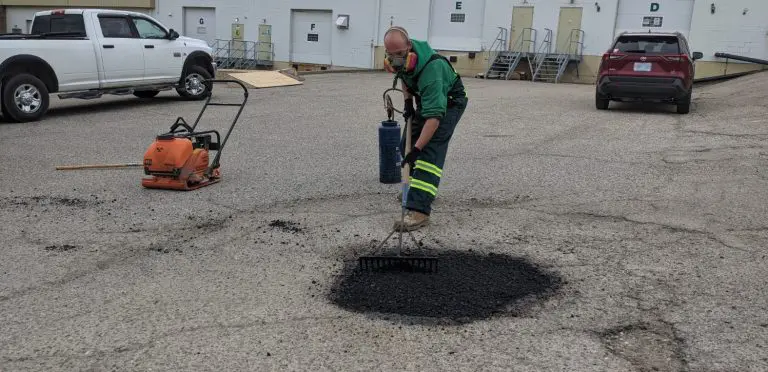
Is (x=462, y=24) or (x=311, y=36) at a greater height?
(x=462, y=24)

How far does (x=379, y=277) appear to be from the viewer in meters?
4.48

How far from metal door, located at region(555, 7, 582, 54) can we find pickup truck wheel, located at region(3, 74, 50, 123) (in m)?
18.9

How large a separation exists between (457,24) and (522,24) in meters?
2.72

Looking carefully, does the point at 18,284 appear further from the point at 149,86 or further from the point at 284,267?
the point at 149,86

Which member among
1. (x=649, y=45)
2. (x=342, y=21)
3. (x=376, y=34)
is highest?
(x=342, y=21)

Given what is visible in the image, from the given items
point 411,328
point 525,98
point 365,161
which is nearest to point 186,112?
point 365,161

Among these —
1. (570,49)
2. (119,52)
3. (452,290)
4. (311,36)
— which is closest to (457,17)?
(570,49)

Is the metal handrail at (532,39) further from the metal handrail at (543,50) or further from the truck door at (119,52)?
the truck door at (119,52)

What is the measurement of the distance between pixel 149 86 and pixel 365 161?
23.1 feet

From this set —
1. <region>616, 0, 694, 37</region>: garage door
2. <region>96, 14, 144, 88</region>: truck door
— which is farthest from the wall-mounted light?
<region>96, 14, 144, 88</region>: truck door

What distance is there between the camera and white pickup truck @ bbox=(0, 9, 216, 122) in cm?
1130

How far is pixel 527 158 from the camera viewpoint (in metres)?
8.89

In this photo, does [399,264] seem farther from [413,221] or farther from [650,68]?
[650,68]

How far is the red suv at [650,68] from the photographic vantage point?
12.4 meters
